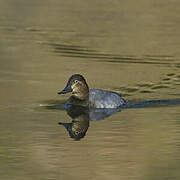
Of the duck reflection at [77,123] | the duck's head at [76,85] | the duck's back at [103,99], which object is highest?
the duck's head at [76,85]

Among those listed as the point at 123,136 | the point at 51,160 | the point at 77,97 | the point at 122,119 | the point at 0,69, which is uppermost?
the point at 0,69

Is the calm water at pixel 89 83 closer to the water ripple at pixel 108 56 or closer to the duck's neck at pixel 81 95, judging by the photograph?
the water ripple at pixel 108 56

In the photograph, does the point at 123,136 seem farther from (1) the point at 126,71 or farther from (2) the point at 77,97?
(1) the point at 126,71

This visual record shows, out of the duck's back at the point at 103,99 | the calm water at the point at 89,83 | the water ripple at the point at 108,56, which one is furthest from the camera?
the water ripple at the point at 108,56

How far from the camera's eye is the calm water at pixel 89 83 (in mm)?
10961

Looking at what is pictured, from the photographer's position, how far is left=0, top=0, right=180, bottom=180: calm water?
36.0 ft

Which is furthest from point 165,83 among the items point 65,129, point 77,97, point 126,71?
point 65,129

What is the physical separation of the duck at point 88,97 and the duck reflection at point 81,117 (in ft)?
0.37

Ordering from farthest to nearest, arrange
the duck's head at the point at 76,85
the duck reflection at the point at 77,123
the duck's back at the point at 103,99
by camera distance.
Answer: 1. the duck's back at the point at 103,99
2. the duck's head at the point at 76,85
3. the duck reflection at the point at 77,123

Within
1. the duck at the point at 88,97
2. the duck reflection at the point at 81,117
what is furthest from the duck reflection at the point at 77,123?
the duck at the point at 88,97

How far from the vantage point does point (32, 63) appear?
1923cm

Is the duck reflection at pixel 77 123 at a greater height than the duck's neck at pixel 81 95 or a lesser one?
lesser

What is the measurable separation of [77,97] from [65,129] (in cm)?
202

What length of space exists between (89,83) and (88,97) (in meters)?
2.44
